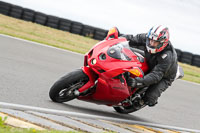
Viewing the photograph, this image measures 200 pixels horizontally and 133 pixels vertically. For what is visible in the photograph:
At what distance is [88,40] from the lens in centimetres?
1977

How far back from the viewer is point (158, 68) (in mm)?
5887

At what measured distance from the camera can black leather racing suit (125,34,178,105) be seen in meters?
5.85

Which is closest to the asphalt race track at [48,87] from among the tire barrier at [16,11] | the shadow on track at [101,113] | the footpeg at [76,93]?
the shadow on track at [101,113]

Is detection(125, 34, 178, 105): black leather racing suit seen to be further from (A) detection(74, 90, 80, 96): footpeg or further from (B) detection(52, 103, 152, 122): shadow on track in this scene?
(A) detection(74, 90, 80, 96): footpeg

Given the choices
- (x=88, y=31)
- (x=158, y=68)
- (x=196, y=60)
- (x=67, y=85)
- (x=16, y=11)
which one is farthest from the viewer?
Answer: (x=88, y=31)

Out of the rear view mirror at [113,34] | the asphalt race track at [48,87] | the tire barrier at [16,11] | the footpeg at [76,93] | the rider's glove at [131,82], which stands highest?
the rear view mirror at [113,34]

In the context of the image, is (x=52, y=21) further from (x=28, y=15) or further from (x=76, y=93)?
(x=76, y=93)

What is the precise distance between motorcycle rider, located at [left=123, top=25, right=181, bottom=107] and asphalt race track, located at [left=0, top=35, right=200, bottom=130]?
0.73 m

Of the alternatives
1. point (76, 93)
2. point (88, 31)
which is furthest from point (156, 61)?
point (88, 31)

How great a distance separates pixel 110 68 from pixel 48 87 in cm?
200

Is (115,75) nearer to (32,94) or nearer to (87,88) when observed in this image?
(87,88)

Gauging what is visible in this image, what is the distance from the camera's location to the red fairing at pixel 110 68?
5445mm

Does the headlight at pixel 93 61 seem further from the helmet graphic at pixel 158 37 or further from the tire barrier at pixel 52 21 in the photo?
the tire barrier at pixel 52 21

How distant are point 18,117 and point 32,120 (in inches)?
6.1
